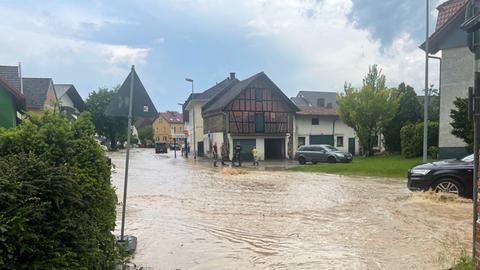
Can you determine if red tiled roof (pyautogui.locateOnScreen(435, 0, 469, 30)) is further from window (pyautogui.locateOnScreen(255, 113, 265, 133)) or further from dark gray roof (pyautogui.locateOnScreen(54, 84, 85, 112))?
dark gray roof (pyautogui.locateOnScreen(54, 84, 85, 112))

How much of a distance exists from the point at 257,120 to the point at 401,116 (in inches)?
517

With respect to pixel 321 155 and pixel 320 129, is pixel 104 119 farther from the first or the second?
pixel 321 155

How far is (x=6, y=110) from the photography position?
1725cm

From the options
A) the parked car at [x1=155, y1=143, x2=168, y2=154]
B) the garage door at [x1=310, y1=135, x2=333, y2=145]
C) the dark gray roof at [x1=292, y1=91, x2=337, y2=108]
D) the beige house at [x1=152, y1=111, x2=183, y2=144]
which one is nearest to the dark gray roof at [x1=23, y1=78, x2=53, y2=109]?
the garage door at [x1=310, y1=135, x2=333, y2=145]

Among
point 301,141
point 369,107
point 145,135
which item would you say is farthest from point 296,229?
point 145,135

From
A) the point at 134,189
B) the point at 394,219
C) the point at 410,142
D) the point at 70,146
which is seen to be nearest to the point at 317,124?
the point at 410,142

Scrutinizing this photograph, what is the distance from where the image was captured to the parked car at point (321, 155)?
30192mm

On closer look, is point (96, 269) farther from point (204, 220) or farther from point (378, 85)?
point (378, 85)

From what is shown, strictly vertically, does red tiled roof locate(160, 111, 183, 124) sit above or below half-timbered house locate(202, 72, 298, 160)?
above

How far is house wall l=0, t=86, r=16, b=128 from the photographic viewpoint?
16.9m

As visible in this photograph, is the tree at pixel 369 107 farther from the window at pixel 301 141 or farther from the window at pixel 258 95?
the window at pixel 258 95

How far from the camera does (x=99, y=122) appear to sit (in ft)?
233

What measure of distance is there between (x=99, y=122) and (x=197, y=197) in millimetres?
61727

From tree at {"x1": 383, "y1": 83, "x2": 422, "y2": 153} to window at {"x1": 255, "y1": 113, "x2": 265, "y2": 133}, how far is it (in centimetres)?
1103
